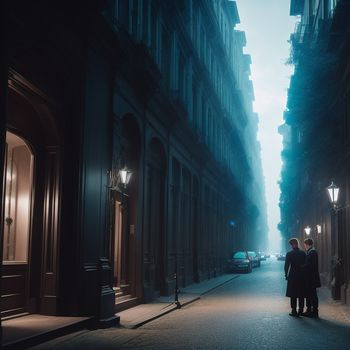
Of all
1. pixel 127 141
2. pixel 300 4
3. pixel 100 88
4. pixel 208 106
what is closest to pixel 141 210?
pixel 127 141

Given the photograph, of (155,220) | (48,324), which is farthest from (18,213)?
(155,220)

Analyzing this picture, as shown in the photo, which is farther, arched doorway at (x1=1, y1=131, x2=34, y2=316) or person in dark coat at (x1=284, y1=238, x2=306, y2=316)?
person in dark coat at (x1=284, y1=238, x2=306, y2=316)

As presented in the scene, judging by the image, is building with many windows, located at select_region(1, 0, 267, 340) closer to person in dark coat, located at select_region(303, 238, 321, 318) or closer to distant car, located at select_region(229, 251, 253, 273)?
person in dark coat, located at select_region(303, 238, 321, 318)

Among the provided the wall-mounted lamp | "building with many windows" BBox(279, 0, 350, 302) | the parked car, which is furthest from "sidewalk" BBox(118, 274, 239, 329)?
the parked car

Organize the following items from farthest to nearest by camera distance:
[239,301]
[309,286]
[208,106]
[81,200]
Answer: [208,106]
[239,301]
[309,286]
[81,200]

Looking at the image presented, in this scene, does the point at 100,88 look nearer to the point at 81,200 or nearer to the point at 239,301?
the point at 81,200

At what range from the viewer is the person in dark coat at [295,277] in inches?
596

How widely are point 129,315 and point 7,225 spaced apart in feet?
13.1

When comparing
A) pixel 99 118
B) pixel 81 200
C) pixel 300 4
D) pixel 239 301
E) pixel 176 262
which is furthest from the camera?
pixel 300 4

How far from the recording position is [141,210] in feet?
60.1

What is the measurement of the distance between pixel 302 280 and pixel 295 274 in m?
0.23

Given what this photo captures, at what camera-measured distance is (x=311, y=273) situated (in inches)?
601

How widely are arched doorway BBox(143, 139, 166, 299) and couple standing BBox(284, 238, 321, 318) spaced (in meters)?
5.33

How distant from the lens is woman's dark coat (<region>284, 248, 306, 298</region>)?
49.6 feet
